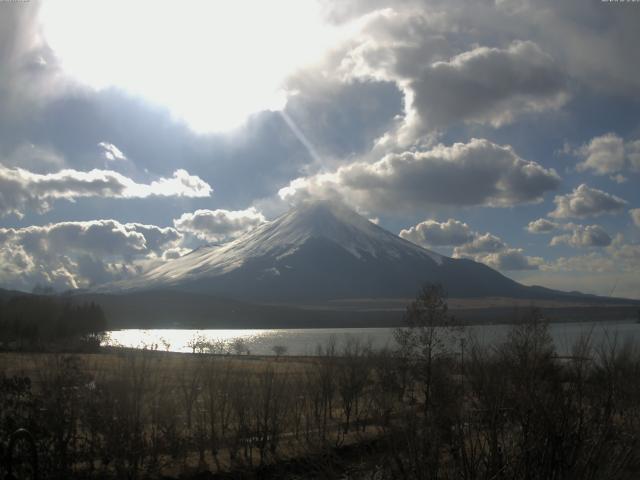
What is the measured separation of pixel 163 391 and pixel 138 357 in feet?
6.05

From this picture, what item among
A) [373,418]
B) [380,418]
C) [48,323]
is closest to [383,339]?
[48,323]

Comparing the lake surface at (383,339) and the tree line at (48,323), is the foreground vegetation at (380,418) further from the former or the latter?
the tree line at (48,323)

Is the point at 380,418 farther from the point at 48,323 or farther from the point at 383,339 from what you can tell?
the point at 383,339

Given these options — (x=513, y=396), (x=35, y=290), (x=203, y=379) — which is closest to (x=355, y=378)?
(x=203, y=379)

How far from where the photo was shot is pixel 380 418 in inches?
625

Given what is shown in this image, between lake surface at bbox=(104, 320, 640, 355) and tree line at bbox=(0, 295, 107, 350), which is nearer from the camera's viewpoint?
lake surface at bbox=(104, 320, 640, 355)

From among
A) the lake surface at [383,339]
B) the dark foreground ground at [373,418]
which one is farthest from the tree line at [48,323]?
the dark foreground ground at [373,418]

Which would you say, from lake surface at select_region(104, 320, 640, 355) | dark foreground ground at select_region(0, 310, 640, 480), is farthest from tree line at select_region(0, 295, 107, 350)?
dark foreground ground at select_region(0, 310, 640, 480)

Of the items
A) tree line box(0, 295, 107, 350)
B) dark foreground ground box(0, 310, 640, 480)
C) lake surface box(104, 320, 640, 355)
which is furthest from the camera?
tree line box(0, 295, 107, 350)

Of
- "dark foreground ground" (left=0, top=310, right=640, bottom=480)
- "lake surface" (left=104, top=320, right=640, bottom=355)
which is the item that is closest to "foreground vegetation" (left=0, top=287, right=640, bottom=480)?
"dark foreground ground" (left=0, top=310, right=640, bottom=480)

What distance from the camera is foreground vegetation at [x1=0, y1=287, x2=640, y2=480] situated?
22.1ft

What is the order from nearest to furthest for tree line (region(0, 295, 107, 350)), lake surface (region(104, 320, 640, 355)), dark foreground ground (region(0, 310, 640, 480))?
dark foreground ground (region(0, 310, 640, 480)), lake surface (region(104, 320, 640, 355)), tree line (region(0, 295, 107, 350))

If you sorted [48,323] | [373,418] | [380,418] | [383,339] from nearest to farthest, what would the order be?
1. [380,418]
2. [373,418]
3. [48,323]
4. [383,339]

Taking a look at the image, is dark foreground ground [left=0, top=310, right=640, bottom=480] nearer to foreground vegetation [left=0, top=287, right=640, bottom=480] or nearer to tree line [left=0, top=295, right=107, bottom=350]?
foreground vegetation [left=0, top=287, right=640, bottom=480]
